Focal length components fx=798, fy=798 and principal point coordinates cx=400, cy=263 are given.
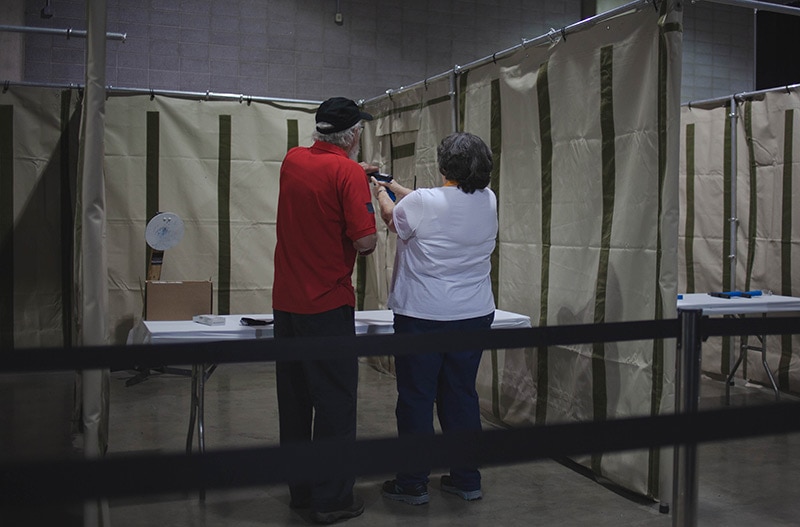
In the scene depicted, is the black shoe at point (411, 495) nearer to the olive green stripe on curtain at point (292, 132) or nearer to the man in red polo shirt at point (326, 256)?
the man in red polo shirt at point (326, 256)

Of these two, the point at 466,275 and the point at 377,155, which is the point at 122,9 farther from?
the point at 466,275

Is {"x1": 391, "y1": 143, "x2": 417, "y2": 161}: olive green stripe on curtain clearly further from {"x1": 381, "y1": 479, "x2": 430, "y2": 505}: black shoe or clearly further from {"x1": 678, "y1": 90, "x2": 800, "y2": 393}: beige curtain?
{"x1": 381, "y1": 479, "x2": 430, "y2": 505}: black shoe

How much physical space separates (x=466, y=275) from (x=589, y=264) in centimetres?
69

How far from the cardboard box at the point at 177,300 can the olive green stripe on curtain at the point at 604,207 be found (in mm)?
1761

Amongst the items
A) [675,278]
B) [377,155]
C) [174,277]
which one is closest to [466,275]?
[675,278]

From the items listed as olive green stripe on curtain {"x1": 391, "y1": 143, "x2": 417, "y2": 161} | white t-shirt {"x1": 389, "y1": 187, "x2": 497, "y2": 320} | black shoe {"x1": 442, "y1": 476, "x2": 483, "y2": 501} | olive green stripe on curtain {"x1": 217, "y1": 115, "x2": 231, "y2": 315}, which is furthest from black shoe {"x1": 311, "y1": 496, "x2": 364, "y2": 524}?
olive green stripe on curtain {"x1": 217, "y1": 115, "x2": 231, "y2": 315}

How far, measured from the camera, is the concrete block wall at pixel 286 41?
632 centimetres

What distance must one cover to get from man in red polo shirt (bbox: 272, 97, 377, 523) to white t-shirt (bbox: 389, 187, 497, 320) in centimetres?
20

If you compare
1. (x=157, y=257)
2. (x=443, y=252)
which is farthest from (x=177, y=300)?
(x=443, y=252)

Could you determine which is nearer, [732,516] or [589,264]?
[732,516]

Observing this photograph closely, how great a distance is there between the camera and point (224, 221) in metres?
5.28

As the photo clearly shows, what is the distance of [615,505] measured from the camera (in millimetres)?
2941

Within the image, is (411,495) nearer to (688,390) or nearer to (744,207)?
(688,390)

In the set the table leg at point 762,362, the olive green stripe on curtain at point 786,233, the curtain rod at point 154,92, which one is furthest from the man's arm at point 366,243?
the olive green stripe on curtain at point 786,233
